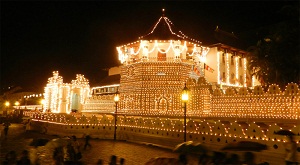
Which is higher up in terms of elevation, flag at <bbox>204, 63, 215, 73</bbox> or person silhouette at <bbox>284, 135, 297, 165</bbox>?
flag at <bbox>204, 63, 215, 73</bbox>

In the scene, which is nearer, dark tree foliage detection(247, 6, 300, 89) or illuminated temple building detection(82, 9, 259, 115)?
dark tree foliage detection(247, 6, 300, 89)

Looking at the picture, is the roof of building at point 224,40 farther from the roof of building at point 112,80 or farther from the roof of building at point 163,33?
the roof of building at point 112,80

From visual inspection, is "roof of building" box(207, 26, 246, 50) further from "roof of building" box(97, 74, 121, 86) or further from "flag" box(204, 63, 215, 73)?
"roof of building" box(97, 74, 121, 86)

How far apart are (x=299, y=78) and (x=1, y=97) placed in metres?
36.9

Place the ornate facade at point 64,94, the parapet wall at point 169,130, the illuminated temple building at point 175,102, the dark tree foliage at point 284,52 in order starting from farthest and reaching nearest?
the ornate facade at point 64,94 < the dark tree foliage at point 284,52 < the illuminated temple building at point 175,102 < the parapet wall at point 169,130

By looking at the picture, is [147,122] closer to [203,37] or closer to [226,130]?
[226,130]

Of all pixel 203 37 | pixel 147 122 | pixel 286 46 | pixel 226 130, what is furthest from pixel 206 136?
pixel 203 37

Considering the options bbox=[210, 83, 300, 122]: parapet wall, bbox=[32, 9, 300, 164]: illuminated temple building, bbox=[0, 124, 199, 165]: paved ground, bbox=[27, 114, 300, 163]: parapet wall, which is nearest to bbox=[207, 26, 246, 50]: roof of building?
bbox=[32, 9, 300, 164]: illuminated temple building

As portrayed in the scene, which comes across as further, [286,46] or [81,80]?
[81,80]

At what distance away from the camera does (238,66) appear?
1455 inches

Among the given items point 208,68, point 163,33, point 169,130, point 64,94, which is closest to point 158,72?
point 163,33

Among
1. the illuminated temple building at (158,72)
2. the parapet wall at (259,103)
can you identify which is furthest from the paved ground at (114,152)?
the illuminated temple building at (158,72)

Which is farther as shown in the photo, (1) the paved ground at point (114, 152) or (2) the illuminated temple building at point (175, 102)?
(2) the illuminated temple building at point (175, 102)

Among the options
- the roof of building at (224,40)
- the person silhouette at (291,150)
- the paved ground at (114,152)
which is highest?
the roof of building at (224,40)
